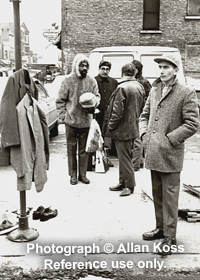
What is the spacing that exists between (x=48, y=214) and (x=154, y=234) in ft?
4.63

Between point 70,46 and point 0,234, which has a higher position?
point 70,46

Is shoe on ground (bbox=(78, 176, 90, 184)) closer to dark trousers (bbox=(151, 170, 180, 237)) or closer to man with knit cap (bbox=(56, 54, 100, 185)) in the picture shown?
man with knit cap (bbox=(56, 54, 100, 185))

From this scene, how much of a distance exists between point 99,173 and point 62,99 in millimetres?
1633

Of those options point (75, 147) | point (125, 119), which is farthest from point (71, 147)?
point (125, 119)

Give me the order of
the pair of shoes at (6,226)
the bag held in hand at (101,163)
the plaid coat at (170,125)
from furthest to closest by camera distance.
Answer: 1. the bag held in hand at (101,163)
2. the pair of shoes at (6,226)
3. the plaid coat at (170,125)

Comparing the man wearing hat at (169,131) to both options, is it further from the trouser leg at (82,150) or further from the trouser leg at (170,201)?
the trouser leg at (82,150)

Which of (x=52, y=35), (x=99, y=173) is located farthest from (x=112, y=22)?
(x=99, y=173)

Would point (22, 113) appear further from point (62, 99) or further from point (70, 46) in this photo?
point (70, 46)

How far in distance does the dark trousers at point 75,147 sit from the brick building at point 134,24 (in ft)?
48.4

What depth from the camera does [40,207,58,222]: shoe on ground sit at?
217 inches

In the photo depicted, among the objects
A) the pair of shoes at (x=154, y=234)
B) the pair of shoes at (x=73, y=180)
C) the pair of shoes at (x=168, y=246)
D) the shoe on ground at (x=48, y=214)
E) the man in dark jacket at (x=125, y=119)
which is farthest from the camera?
the pair of shoes at (x=73, y=180)

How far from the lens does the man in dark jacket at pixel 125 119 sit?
6.53 m

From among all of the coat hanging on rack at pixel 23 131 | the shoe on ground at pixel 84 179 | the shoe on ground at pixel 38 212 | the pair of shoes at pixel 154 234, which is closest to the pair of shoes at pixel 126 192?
the shoe on ground at pixel 84 179

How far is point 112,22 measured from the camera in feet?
70.2
